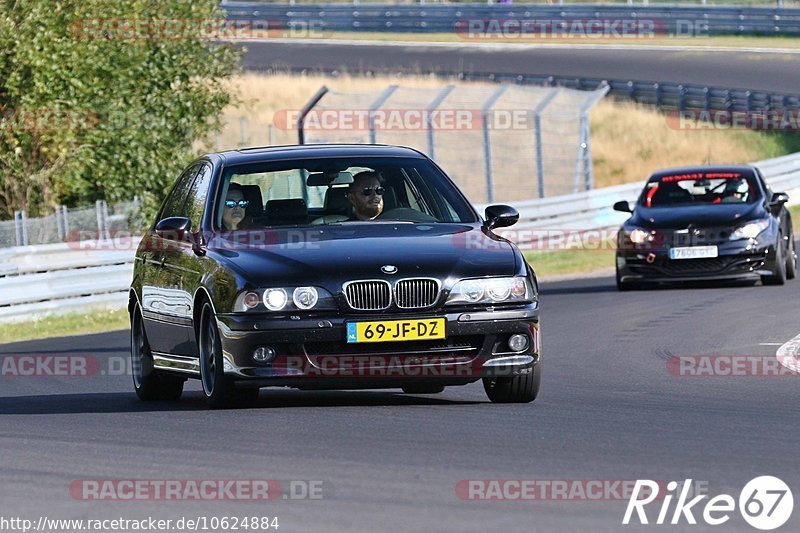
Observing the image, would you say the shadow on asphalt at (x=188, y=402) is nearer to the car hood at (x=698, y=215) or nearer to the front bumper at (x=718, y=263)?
the front bumper at (x=718, y=263)

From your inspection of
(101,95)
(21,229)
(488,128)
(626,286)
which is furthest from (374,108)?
(626,286)

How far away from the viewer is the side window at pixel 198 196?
11.2 m

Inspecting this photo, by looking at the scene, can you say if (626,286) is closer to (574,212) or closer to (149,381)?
(574,212)

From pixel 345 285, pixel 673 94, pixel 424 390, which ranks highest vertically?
pixel 345 285

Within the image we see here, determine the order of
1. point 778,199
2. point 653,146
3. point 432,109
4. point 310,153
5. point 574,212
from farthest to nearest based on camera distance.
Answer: point 653,146
point 432,109
point 574,212
point 778,199
point 310,153

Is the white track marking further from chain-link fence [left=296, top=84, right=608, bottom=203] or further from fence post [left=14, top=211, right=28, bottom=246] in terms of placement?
chain-link fence [left=296, top=84, right=608, bottom=203]

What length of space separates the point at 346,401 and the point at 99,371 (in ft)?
13.9

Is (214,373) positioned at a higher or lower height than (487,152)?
higher

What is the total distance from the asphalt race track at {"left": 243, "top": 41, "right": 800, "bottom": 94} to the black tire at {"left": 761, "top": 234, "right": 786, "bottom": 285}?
75.8 feet

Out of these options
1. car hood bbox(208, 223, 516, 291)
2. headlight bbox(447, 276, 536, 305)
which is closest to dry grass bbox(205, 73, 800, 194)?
car hood bbox(208, 223, 516, 291)

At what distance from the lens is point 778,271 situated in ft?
68.6

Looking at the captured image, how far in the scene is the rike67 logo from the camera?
6.41 metres

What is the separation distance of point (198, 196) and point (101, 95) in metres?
16.7

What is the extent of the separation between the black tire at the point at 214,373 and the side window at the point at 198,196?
2.85ft
